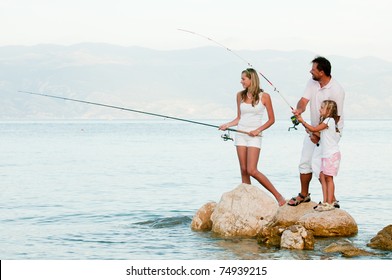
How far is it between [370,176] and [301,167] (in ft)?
47.1

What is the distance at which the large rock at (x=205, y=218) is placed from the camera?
12.1m

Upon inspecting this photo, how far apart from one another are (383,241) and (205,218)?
2.69 meters

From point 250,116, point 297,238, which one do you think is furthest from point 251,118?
point 297,238

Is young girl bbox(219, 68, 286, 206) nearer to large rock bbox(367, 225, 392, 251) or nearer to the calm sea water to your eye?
the calm sea water

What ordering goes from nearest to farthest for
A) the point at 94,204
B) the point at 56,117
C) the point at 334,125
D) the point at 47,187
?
1. the point at 334,125
2. the point at 94,204
3. the point at 47,187
4. the point at 56,117

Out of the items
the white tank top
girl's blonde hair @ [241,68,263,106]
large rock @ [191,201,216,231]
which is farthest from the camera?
large rock @ [191,201,216,231]

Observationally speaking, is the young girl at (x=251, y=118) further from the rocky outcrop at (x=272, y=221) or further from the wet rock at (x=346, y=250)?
the wet rock at (x=346, y=250)

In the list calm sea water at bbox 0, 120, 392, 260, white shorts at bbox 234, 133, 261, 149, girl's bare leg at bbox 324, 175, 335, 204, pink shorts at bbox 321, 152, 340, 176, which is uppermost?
white shorts at bbox 234, 133, 261, 149

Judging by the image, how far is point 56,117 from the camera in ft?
645

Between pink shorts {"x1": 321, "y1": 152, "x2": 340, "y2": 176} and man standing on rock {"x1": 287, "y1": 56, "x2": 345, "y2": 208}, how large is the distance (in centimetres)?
8

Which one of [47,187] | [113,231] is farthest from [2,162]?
[113,231]

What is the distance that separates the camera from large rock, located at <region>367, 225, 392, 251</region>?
10.4 meters

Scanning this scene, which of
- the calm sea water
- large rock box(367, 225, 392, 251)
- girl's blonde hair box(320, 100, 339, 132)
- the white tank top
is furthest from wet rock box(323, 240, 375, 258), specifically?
the white tank top
